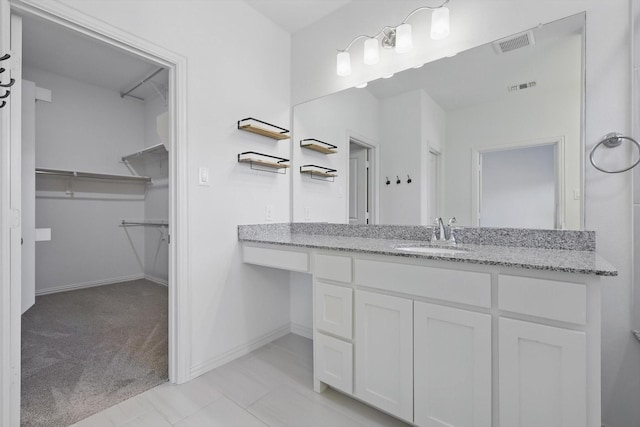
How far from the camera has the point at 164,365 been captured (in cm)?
207

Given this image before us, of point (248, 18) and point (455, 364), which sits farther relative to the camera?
point (248, 18)

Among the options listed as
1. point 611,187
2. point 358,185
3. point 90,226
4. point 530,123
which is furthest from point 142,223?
point 611,187

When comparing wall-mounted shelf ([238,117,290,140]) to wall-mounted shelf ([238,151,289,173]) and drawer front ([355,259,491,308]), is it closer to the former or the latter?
wall-mounted shelf ([238,151,289,173])

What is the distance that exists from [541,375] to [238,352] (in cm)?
181

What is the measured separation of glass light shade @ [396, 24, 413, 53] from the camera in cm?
182

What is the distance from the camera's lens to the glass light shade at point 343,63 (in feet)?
7.06

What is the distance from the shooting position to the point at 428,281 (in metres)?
1.32

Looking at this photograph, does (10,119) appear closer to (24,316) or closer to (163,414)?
(163,414)

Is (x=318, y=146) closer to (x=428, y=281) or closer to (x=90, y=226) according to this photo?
(x=428, y=281)

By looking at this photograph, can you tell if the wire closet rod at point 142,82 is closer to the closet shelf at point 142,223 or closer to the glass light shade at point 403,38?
the closet shelf at point 142,223

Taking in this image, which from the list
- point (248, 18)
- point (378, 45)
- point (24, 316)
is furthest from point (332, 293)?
point (24, 316)

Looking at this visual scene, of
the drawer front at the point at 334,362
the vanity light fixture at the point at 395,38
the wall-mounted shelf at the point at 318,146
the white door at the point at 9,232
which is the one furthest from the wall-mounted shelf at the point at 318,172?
the white door at the point at 9,232

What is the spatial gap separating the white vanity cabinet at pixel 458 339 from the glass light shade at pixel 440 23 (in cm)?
127

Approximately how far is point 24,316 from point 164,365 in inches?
78.9
